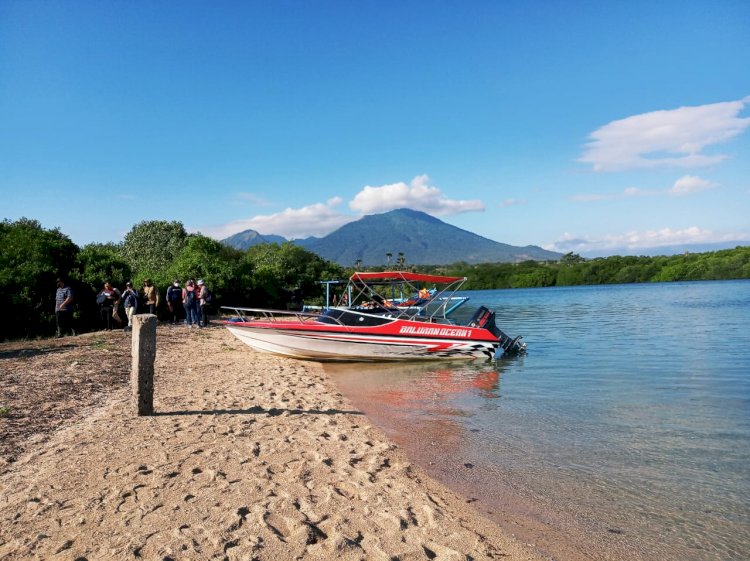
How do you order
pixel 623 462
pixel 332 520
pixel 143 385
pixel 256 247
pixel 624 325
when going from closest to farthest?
pixel 332 520 → pixel 623 462 → pixel 143 385 → pixel 624 325 → pixel 256 247

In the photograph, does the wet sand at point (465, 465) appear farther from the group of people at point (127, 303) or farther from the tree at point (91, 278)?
the tree at point (91, 278)

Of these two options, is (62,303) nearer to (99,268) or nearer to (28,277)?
(28,277)

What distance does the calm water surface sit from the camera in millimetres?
5277

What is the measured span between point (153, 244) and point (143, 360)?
39.9 m

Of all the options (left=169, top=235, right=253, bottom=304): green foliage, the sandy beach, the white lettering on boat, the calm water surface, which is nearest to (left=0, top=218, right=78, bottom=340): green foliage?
(left=169, top=235, right=253, bottom=304): green foliage

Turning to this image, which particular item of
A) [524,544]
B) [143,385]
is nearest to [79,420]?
[143,385]

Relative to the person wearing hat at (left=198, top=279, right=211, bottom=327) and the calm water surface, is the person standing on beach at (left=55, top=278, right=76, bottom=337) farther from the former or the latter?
the calm water surface

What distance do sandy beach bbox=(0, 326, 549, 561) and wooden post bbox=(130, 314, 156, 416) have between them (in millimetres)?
313

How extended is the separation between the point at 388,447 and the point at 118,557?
414 cm

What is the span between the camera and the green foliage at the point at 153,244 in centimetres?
3811

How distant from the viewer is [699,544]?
494 cm

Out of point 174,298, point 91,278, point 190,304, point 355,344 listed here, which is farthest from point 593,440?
point 91,278

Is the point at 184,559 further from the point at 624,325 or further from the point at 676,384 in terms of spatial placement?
the point at 624,325

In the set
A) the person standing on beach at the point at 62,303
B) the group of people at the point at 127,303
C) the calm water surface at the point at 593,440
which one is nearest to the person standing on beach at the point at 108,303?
the group of people at the point at 127,303
